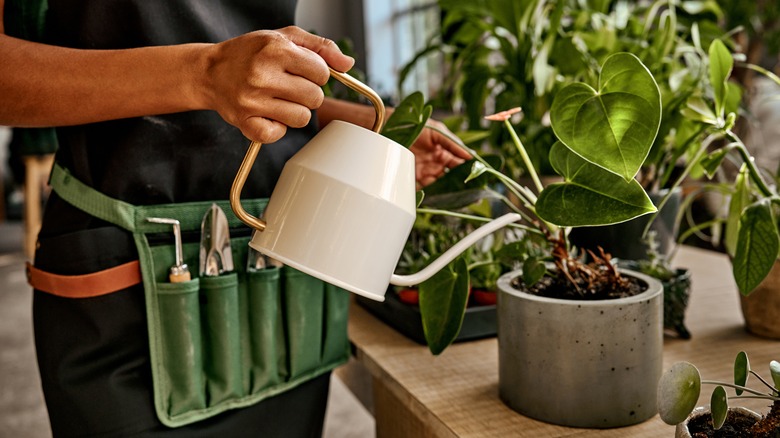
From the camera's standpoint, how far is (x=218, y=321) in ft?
2.96

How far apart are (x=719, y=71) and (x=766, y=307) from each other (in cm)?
33

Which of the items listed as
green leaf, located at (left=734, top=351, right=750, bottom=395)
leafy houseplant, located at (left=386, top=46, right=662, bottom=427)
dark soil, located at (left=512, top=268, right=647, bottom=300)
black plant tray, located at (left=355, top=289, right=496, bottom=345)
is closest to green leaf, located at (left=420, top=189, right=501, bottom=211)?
leafy houseplant, located at (left=386, top=46, right=662, bottom=427)

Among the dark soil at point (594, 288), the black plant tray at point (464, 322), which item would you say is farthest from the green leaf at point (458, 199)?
the black plant tray at point (464, 322)

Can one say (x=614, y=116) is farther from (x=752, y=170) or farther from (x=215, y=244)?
(x=215, y=244)

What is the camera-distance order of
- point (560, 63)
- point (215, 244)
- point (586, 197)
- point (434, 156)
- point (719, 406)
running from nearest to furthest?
point (719, 406), point (586, 197), point (215, 244), point (434, 156), point (560, 63)

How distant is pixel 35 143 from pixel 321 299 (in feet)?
2.20

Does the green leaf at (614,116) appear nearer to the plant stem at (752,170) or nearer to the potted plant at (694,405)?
the potted plant at (694,405)

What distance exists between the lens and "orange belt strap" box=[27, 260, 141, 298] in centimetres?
85

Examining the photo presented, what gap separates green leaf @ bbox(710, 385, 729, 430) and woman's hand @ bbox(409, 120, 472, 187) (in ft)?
1.62

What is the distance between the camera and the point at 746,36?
251 centimetres

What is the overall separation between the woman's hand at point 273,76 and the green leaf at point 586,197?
0.22 m

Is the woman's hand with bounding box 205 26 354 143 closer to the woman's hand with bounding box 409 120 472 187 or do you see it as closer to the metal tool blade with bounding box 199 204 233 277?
the metal tool blade with bounding box 199 204 233 277

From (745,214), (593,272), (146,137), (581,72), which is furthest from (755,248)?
(146,137)

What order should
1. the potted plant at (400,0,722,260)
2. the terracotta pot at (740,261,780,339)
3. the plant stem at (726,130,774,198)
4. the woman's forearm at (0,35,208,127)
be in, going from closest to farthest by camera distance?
1. the woman's forearm at (0,35,208,127)
2. the plant stem at (726,130,774,198)
3. the terracotta pot at (740,261,780,339)
4. the potted plant at (400,0,722,260)
